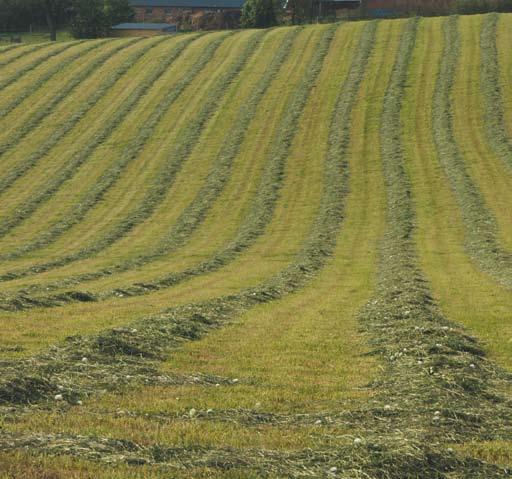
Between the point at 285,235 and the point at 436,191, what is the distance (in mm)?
13112

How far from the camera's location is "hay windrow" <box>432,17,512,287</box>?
127 ft

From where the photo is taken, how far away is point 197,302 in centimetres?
2673

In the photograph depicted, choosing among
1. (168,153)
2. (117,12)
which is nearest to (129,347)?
(168,153)

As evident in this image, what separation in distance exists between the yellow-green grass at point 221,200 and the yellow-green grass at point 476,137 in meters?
14.1

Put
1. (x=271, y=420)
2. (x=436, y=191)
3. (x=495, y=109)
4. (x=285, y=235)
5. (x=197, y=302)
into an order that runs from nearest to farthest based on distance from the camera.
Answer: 1. (x=271, y=420)
2. (x=197, y=302)
3. (x=285, y=235)
4. (x=436, y=191)
5. (x=495, y=109)

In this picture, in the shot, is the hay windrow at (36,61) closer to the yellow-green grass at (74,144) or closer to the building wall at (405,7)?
the yellow-green grass at (74,144)

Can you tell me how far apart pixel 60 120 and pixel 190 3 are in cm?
8619

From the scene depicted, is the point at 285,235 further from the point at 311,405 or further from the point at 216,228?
the point at 311,405

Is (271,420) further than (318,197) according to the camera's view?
No

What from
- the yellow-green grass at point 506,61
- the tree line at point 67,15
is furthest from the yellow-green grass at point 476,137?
the tree line at point 67,15

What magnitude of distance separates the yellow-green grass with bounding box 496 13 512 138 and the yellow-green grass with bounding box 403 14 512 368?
5.58 m

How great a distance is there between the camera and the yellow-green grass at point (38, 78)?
82938mm

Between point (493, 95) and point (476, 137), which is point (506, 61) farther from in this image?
point (476, 137)

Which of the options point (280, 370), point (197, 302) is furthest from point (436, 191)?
point (280, 370)
